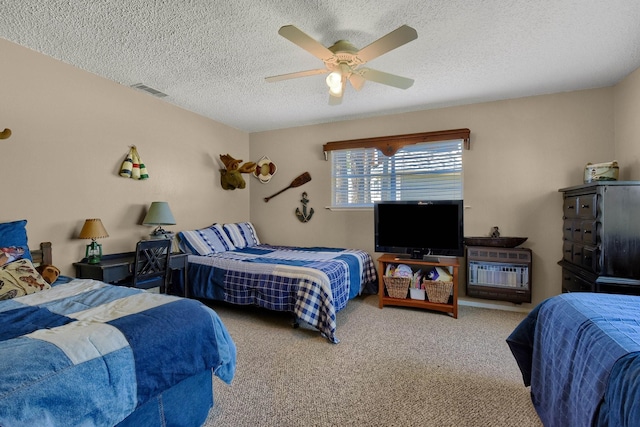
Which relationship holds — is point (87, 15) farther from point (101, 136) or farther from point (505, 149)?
point (505, 149)

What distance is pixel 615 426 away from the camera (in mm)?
957

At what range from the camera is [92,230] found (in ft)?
9.14

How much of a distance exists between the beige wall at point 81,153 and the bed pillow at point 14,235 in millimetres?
229

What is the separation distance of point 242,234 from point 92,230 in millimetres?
2015

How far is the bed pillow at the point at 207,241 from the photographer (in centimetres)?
379

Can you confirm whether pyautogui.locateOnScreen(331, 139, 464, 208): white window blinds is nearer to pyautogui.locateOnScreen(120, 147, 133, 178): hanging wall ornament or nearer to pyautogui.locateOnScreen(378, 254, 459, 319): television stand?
pyautogui.locateOnScreen(378, 254, 459, 319): television stand

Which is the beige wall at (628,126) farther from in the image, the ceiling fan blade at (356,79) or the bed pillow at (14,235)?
the bed pillow at (14,235)

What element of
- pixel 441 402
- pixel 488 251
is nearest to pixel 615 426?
pixel 441 402

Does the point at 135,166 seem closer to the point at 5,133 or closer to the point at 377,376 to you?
the point at 5,133

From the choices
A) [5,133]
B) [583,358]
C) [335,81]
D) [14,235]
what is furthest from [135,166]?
[583,358]

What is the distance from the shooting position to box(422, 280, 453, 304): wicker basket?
3.34m

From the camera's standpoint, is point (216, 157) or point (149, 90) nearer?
point (149, 90)

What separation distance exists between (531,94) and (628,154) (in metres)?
1.09

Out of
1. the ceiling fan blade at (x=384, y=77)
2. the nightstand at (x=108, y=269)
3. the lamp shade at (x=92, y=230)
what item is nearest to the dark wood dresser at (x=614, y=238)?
the ceiling fan blade at (x=384, y=77)
